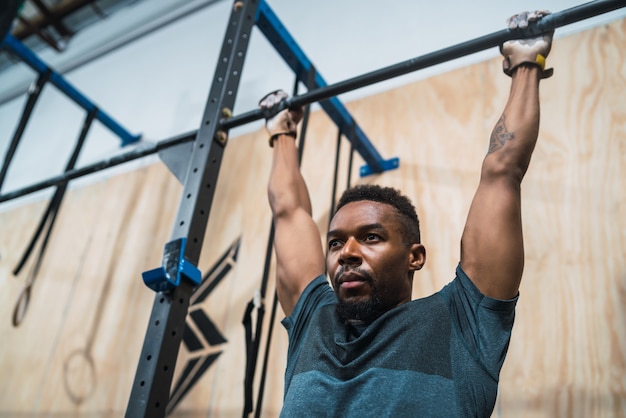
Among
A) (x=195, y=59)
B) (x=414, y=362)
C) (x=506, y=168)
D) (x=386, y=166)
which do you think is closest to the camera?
(x=414, y=362)

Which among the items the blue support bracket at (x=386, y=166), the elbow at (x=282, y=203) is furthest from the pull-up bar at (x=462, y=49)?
the blue support bracket at (x=386, y=166)

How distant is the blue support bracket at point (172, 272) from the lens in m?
1.27

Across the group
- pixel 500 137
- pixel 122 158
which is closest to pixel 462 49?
pixel 500 137

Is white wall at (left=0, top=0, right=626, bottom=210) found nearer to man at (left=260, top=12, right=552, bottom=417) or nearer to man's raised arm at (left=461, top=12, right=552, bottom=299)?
man's raised arm at (left=461, top=12, right=552, bottom=299)

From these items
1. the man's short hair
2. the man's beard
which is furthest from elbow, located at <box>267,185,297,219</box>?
the man's beard

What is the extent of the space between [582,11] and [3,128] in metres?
4.79

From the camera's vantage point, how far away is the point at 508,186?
46.3 inches

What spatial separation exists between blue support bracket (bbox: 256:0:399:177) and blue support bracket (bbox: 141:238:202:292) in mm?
902

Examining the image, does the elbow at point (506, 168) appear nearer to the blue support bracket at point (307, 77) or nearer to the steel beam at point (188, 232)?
the steel beam at point (188, 232)

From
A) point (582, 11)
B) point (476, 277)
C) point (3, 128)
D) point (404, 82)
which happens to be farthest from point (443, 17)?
point (3, 128)

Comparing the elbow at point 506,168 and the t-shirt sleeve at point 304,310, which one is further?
the t-shirt sleeve at point 304,310

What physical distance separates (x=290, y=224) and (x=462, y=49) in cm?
69

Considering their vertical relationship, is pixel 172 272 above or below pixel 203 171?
below

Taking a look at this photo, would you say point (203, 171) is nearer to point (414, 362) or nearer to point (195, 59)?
point (414, 362)
